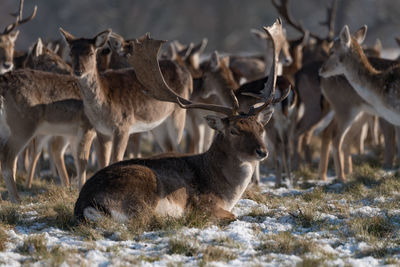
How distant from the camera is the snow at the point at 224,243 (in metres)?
5.56

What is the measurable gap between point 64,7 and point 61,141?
40.8m

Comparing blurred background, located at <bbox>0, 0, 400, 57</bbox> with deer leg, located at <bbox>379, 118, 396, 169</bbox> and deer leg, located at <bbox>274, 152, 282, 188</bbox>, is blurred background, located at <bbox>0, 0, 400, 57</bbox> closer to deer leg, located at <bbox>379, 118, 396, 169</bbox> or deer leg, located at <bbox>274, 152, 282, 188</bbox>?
deer leg, located at <bbox>379, 118, 396, 169</bbox>

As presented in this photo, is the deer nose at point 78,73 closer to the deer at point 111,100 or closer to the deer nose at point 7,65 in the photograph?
the deer at point 111,100

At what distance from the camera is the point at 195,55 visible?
16.7 metres

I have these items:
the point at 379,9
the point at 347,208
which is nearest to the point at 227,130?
the point at 347,208

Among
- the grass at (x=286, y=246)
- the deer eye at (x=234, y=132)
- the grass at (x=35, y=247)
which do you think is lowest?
the grass at (x=286, y=246)

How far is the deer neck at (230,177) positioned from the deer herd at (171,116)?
0.01 metres

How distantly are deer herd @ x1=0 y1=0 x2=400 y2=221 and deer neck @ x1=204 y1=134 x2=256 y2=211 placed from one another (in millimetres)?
10

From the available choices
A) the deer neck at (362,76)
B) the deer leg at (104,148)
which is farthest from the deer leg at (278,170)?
the deer leg at (104,148)

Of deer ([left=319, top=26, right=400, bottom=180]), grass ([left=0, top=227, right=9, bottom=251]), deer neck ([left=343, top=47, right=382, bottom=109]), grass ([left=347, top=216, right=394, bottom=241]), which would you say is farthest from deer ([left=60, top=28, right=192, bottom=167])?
grass ([left=347, top=216, right=394, bottom=241])

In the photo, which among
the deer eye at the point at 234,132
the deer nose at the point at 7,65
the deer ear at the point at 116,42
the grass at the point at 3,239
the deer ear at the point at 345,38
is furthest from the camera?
the deer nose at the point at 7,65

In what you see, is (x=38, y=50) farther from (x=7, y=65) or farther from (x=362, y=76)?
(x=362, y=76)

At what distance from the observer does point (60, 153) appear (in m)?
10.7

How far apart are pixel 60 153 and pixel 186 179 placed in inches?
157
